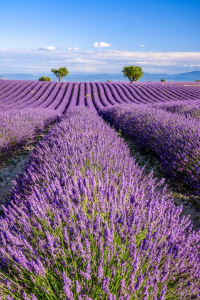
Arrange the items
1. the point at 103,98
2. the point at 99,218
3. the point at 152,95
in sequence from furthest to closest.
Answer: the point at 152,95 < the point at 103,98 < the point at 99,218

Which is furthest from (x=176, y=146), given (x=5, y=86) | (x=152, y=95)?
(x=5, y=86)

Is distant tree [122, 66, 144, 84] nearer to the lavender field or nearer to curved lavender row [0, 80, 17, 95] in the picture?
curved lavender row [0, 80, 17, 95]

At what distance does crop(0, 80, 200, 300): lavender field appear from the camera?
111 centimetres

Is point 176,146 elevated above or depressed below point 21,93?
below

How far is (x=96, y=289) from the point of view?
1092mm

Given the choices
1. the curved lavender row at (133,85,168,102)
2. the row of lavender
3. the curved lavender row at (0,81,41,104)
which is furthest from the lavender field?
the curved lavender row at (0,81,41,104)

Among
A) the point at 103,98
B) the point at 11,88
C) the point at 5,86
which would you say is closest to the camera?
the point at 103,98

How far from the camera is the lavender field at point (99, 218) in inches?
43.7

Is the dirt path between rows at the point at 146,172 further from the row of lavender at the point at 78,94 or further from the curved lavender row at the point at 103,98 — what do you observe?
the row of lavender at the point at 78,94

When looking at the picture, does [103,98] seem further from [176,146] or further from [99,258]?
[99,258]

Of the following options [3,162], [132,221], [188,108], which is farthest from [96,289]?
[188,108]

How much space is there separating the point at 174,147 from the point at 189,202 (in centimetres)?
108

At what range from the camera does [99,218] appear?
1.27 m

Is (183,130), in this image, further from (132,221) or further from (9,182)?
(9,182)
